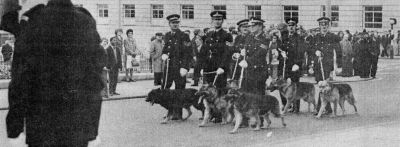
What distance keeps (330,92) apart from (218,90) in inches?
105

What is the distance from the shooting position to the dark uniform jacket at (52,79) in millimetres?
4207

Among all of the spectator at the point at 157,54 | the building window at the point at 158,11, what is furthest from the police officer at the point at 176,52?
the building window at the point at 158,11

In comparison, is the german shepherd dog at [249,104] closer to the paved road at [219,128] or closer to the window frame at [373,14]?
the paved road at [219,128]

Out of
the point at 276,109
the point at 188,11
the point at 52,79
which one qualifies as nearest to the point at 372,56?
the point at 276,109

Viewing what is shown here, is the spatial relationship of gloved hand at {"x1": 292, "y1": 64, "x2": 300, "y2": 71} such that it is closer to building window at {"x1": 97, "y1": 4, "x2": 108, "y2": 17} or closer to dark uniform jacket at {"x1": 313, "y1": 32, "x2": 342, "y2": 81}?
dark uniform jacket at {"x1": 313, "y1": 32, "x2": 342, "y2": 81}

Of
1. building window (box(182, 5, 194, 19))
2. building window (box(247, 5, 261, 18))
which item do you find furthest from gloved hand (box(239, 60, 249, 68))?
building window (box(182, 5, 194, 19))

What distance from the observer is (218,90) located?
40.3 feet

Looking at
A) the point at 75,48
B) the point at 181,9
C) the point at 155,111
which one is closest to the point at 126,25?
the point at 181,9

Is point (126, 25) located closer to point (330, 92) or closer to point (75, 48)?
point (330, 92)

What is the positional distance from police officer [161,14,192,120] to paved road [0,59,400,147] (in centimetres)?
93

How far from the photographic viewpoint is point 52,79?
4.23m

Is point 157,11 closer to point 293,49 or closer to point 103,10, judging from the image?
point 103,10

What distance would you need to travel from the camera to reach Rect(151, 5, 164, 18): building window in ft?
150

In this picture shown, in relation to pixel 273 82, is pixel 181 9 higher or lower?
higher
